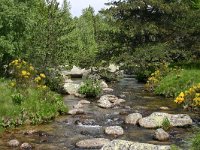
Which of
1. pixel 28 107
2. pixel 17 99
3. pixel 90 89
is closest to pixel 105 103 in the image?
pixel 90 89

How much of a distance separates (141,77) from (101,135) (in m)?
23.4

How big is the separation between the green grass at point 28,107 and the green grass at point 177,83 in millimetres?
9876

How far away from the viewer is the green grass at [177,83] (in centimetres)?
2800

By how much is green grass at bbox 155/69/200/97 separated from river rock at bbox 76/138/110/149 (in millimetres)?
13226

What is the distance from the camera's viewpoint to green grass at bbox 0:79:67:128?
60.0 ft

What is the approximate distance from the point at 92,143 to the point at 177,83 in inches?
594

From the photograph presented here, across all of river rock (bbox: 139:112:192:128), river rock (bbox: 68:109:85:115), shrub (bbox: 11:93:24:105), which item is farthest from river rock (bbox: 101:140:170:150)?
river rock (bbox: 68:109:85:115)

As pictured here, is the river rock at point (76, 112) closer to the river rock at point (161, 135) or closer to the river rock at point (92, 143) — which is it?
the river rock at point (92, 143)

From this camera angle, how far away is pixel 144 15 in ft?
131

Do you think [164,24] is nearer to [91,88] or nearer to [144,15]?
[144,15]

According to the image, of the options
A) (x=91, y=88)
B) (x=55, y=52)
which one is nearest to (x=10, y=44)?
(x=55, y=52)

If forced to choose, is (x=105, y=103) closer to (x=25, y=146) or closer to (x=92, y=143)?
(x=92, y=143)

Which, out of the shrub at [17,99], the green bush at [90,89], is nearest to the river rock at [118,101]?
the green bush at [90,89]

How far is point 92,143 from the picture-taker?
15297 millimetres
